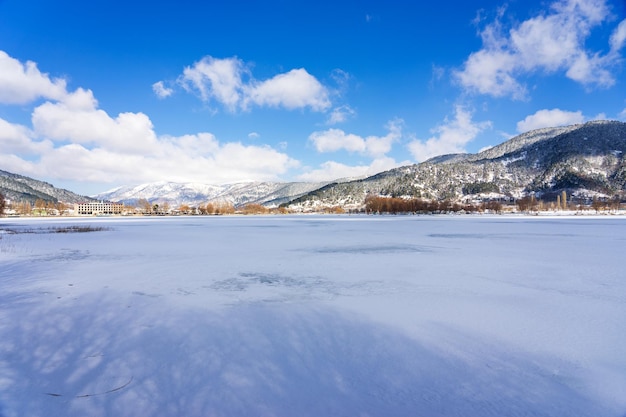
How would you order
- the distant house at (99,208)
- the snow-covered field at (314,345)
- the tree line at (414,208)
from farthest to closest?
the distant house at (99,208) → the tree line at (414,208) → the snow-covered field at (314,345)

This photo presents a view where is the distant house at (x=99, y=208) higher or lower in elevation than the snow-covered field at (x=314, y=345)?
higher

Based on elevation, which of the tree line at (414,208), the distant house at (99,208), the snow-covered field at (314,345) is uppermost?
the distant house at (99,208)

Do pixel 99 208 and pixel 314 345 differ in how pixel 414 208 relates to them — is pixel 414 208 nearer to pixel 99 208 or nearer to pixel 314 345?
pixel 314 345

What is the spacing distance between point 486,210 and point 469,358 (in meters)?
149

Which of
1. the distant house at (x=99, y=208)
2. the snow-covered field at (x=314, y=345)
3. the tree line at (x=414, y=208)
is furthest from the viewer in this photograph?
the distant house at (x=99, y=208)

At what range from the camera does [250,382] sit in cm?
384

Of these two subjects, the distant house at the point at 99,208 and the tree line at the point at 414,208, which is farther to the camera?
the distant house at the point at 99,208

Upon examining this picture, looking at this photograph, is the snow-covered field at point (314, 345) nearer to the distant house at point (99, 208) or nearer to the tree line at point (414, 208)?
the tree line at point (414, 208)

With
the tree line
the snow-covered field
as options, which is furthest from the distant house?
the snow-covered field

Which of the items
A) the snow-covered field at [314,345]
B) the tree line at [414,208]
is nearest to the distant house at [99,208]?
the tree line at [414,208]

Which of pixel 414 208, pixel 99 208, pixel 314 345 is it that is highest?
pixel 99 208

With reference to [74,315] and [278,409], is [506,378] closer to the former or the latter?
[278,409]

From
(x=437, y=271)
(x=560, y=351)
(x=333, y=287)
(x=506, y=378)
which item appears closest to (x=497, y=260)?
(x=437, y=271)

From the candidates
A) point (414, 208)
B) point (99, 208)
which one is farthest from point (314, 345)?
point (99, 208)
